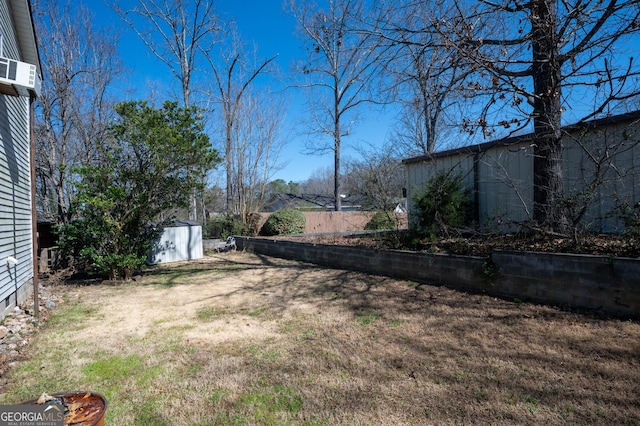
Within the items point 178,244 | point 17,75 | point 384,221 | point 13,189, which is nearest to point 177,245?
point 178,244

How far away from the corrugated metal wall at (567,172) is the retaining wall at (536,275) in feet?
2.58

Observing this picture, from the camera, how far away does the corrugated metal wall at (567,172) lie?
4725 mm

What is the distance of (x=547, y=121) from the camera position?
492 cm

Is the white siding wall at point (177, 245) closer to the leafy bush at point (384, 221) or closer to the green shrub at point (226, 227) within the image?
the green shrub at point (226, 227)

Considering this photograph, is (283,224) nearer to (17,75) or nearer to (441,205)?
(441,205)

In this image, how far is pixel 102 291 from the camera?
256 inches

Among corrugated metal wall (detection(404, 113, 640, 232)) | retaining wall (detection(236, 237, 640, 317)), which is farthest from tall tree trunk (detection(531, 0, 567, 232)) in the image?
retaining wall (detection(236, 237, 640, 317))

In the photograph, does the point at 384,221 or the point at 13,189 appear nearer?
the point at 13,189

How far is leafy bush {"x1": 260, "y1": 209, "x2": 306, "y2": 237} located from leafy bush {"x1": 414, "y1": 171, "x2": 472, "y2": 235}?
7135mm

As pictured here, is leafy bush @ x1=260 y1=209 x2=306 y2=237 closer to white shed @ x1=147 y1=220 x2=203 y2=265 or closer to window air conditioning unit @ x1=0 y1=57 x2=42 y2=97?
white shed @ x1=147 y1=220 x2=203 y2=265

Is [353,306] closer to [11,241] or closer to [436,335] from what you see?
[436,335]

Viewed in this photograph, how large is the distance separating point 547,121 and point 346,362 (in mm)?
4287

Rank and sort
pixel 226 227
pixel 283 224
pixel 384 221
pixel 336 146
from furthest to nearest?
1. pixel 336 146
2. pixel 226 227
3. pixel 283 224
4. pixel 384 221

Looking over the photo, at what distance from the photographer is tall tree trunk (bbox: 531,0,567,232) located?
4453 mm
